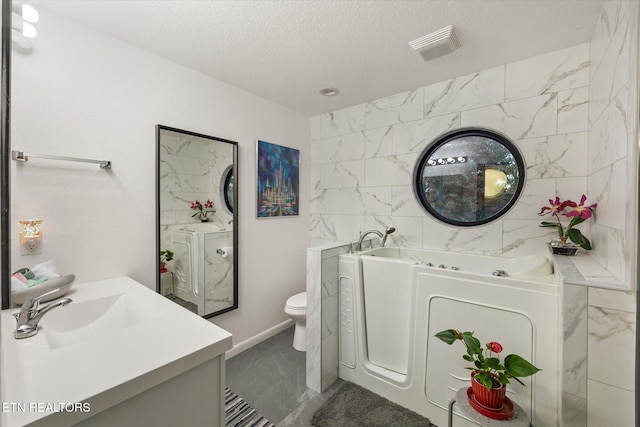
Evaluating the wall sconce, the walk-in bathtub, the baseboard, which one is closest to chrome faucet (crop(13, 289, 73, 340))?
the wall sconce

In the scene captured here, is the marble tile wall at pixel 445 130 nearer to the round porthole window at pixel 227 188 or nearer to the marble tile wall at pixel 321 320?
the marble tile wall at pixel 321 320

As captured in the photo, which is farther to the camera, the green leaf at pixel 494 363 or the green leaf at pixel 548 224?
the green leaf at pixel 548 224

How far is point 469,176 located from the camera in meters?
2.41

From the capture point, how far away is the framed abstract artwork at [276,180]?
2.69 metres

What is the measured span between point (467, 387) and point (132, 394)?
154cm

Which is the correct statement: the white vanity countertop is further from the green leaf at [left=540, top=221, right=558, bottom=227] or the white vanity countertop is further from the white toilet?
the green leaf at [left=540, top=221, right=558, bottom=227]

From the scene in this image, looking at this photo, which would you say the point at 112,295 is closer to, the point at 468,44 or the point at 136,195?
the point at 136,195

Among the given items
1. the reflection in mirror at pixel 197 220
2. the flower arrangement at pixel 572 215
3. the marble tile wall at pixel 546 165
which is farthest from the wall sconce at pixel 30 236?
the flower arrangement at pixel 572 215

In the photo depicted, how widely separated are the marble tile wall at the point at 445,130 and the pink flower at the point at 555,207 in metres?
0.08

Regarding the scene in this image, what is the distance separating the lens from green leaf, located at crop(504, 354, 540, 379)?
4.04 ft

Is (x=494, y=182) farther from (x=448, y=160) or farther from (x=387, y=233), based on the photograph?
(x=387, y=233)

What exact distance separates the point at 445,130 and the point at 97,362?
2.66 meters

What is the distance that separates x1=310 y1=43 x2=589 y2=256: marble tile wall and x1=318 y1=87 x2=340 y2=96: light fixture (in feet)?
1.38

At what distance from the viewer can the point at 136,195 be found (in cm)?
186
